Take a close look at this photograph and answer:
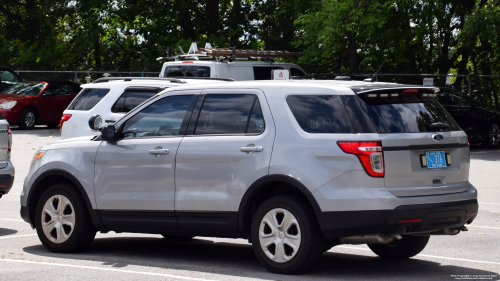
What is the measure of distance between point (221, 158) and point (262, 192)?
48cm

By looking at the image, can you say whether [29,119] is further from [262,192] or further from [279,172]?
[279,172]

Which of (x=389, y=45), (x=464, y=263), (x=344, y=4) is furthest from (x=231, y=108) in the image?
(x=389, y=45)

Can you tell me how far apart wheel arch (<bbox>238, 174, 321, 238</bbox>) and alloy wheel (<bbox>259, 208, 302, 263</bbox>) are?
221 millimetres

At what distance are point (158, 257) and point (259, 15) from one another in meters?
27.0

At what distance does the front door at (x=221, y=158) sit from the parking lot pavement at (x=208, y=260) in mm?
492

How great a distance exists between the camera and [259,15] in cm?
3381

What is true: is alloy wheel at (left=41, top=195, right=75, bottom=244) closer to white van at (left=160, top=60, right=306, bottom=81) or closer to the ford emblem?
the ford emblem

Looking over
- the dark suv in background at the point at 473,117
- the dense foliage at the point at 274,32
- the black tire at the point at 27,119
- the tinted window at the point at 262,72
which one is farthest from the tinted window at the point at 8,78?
the dark suv in background at the point at 473,117

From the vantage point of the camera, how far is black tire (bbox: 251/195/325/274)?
6363mm

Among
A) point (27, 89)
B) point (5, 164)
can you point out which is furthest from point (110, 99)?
point (27, 89)

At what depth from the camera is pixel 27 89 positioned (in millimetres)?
26891

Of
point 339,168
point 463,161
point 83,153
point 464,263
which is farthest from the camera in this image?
point 83,153

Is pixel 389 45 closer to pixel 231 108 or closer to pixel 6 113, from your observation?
pixel 6 113

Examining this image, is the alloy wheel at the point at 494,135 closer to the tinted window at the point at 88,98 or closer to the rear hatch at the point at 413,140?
the tinted window at the point at 88,98
